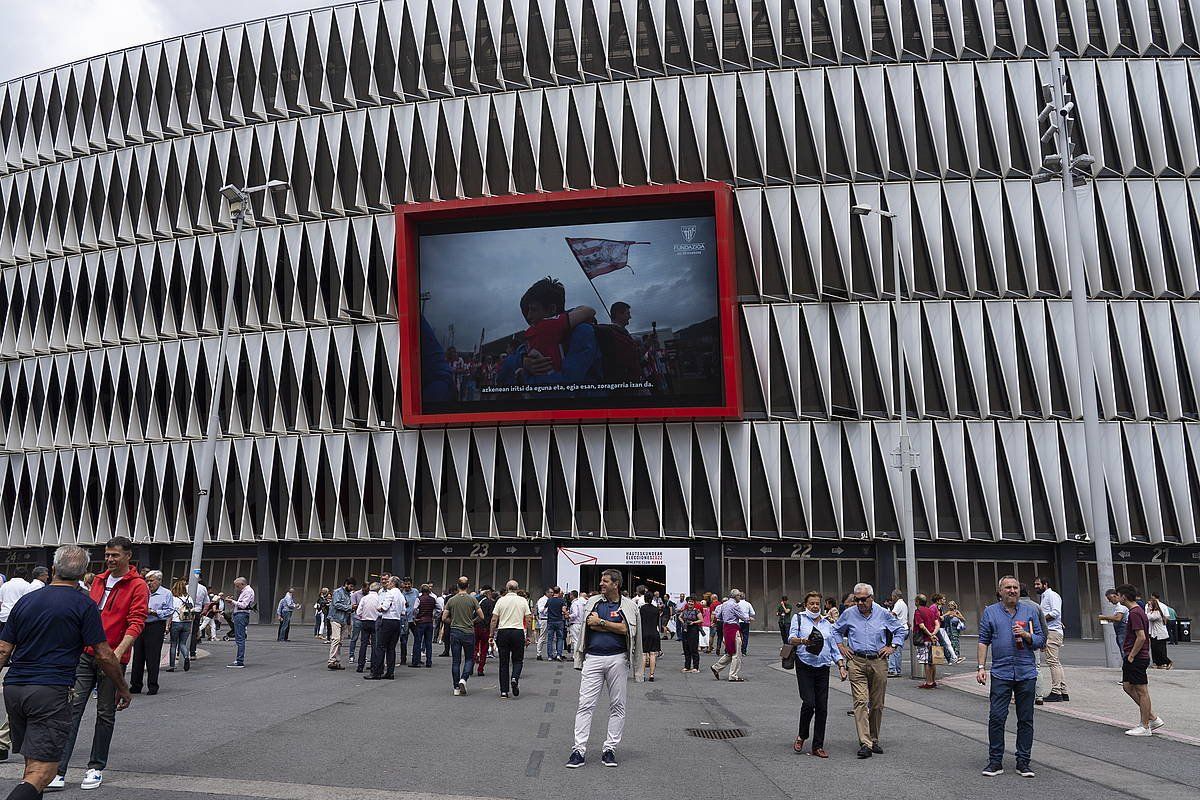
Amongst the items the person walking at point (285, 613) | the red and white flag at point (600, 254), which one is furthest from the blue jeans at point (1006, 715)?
the red and white flag at point (600, 254)

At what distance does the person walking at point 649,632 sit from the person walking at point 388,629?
4809 mm

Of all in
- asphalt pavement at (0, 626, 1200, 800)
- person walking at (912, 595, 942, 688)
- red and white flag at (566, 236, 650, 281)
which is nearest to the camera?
asphalt pavement at (0, 626, 1200, 800)

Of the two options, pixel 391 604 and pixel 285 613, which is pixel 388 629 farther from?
pixel 285 613

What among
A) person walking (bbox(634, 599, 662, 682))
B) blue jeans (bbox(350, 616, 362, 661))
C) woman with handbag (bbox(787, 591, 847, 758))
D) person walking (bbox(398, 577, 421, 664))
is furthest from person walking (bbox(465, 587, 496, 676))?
woman with handbag (bbox(787, 591, 847, 758))

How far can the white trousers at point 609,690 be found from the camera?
1028cm

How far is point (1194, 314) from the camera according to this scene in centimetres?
4103

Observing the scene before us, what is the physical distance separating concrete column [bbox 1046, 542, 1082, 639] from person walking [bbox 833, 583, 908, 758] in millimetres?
32112

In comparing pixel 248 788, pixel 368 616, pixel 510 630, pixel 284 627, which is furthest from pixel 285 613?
pixel 248 788

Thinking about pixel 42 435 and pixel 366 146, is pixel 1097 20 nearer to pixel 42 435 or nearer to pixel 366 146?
pixel 366 146

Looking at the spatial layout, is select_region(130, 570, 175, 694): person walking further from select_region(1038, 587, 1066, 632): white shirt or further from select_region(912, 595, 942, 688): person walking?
select_region(1038, 587, 1066, 632): white shirt

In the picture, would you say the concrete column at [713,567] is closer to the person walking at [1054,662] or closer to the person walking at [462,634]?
the person walking at [1054,662]

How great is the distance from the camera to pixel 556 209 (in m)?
42.2

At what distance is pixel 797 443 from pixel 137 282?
32313mm

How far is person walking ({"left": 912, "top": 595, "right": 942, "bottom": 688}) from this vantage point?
19.5m
